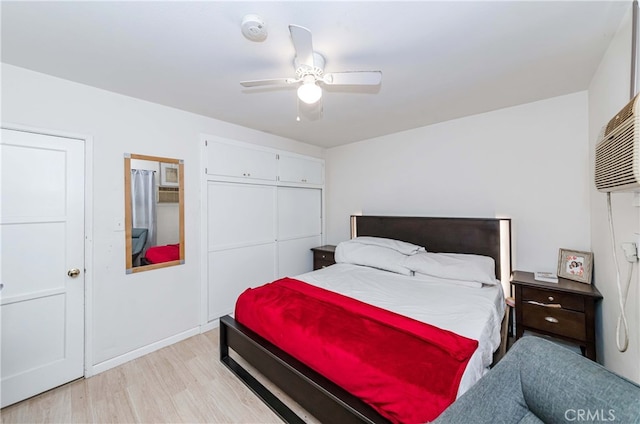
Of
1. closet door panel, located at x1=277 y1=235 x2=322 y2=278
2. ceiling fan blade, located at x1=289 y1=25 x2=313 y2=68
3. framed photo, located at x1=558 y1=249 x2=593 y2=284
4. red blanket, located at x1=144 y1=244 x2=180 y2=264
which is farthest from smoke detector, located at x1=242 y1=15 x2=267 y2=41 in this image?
framed photo, located at x1=558 y1=249 x2=593 y2=284

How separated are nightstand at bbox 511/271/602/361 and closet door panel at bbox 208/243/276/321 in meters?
2.86

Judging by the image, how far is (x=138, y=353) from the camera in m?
2.53

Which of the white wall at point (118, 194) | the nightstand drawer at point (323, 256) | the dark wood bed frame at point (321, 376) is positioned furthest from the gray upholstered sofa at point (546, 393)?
the nightstand drawer at point (323, 256)

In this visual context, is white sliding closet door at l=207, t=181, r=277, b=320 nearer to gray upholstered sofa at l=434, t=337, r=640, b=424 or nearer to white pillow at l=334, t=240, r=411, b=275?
white pillow at l=334, t=240, r=411, b=275

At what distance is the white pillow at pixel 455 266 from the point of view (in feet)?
8.00

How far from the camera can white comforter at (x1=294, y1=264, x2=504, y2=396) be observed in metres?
1.62

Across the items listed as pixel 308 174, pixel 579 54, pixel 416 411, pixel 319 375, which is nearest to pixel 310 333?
pixel 319 375

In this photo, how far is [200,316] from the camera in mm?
3016

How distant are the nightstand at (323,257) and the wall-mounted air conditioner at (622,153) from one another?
297cm

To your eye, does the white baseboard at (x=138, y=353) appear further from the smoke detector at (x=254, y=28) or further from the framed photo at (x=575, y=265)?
the framed photo at (x=575, y=265)

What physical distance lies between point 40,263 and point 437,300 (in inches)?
126

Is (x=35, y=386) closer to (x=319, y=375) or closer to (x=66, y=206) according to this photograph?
(x=66, y=206)

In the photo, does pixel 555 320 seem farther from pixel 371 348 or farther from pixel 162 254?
pixel 162 254

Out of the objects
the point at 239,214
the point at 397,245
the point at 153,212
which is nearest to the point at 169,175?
the point at 153,212
